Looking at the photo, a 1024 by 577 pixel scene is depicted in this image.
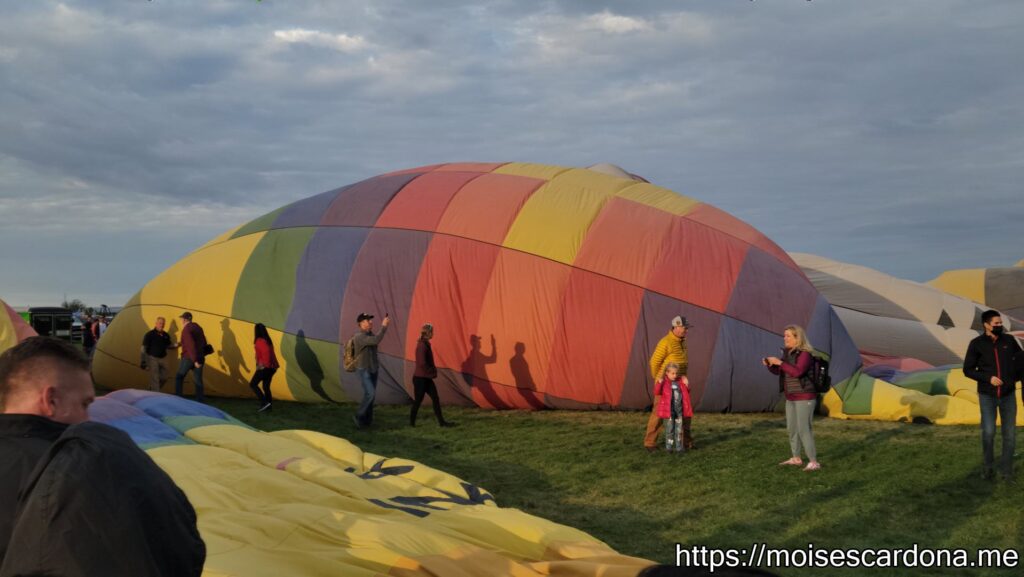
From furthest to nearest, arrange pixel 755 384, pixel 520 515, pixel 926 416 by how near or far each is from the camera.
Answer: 1. pixel 755 384
2. pixel 926 416
3. pixel 520 515

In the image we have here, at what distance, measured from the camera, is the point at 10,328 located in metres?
11.5

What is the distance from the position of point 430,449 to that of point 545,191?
459 centimetres

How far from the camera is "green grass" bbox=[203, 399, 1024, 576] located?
20.2 feet

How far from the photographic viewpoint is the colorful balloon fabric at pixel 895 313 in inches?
620

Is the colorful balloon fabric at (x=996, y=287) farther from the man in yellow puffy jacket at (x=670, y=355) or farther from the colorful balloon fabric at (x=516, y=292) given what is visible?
the man in yellow puffy jacket at (x=670, y=355)

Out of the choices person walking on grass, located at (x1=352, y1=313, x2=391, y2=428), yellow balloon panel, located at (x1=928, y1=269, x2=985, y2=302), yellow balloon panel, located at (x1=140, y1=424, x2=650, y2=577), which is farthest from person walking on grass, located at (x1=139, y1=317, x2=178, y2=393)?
yellow balloon panel, located at (x1=928, y1=269, x2=985, y2=302)

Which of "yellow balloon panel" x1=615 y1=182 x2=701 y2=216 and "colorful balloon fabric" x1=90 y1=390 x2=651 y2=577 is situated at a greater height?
"yellow balloon panel" x1=615 y1=182 x2=701 y2=216

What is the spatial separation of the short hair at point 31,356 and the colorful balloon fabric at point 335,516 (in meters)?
1.92

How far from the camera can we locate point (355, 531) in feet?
15.3

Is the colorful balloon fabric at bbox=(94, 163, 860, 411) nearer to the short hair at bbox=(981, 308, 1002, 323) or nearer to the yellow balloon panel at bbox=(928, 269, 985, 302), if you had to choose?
the short hair at bbox=(981, 308, 1002, 323)

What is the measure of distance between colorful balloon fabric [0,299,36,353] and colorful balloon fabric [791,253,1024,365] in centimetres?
1344

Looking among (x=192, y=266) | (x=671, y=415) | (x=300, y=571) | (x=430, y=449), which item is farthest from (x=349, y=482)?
(x=192, y=266)

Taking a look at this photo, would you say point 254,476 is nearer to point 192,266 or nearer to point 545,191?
point 545,191

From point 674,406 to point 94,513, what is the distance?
24.6ft
